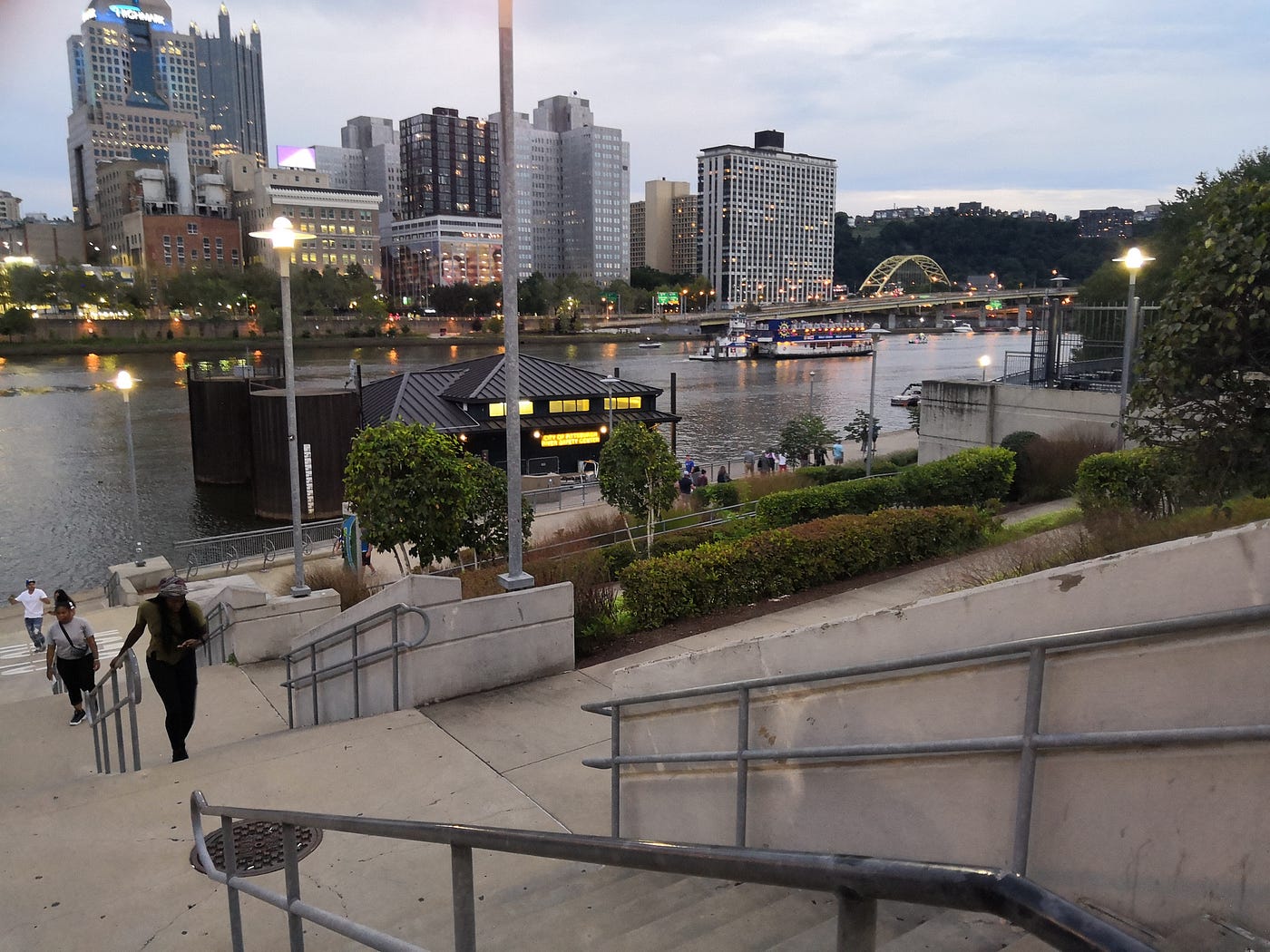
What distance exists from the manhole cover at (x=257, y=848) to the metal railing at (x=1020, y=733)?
2.25 m

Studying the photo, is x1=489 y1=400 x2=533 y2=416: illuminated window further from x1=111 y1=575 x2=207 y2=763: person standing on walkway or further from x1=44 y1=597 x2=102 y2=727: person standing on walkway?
x1=111 y1=575 x2=207 y2=763: person standing on walkway

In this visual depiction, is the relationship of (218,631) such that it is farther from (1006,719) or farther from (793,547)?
(1006,719)

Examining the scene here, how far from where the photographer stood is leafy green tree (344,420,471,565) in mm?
14289

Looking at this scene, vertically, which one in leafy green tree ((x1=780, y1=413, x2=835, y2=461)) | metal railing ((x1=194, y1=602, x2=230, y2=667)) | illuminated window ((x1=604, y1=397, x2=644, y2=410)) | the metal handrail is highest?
the metal handrail

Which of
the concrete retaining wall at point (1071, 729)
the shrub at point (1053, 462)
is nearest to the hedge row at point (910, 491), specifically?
the shrub at point (1053, 462)

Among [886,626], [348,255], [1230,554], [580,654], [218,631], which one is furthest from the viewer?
[348,255]

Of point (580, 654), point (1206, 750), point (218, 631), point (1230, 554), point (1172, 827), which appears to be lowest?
point (218, 631)

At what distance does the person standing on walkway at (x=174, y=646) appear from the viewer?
748 cm

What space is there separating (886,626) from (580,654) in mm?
6386

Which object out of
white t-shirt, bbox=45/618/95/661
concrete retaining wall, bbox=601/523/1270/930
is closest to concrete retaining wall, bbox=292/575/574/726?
white t-shirt, bbox=45/618/95/661

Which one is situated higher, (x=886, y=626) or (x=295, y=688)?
(x=886, y=626)

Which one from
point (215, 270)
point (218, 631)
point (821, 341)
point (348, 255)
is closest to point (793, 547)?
point (218, 631)

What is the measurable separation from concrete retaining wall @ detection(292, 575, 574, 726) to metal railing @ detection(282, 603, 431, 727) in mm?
36

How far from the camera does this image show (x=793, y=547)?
12.0m
